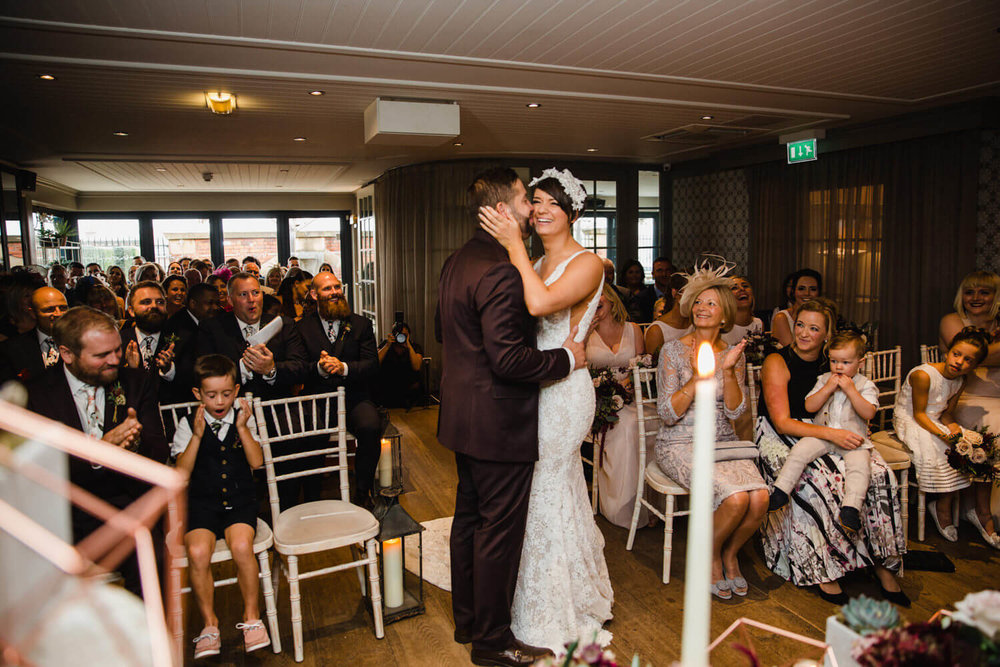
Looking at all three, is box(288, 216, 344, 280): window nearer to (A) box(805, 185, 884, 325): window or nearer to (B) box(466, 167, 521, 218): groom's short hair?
(A) box(805, 185, 884, 325): window

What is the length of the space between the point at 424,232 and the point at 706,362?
7.63 metres

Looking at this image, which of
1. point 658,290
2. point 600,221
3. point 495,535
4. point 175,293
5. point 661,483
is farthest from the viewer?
point 600,221

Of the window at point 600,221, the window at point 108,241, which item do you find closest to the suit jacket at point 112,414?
the window at point 600,221

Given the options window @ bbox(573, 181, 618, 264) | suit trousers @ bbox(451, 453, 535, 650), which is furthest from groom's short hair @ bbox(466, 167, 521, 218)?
window @ bbox(573, 181, 618, 264)

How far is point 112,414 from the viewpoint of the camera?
2.46 m

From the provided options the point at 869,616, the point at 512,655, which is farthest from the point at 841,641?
the point at 512,655

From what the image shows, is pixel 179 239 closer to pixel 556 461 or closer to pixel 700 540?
pixel 556 461

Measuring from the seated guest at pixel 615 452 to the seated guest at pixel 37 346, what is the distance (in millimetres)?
3020

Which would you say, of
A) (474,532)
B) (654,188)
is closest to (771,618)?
(474,532)

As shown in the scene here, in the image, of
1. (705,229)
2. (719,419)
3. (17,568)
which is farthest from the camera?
(705,229)

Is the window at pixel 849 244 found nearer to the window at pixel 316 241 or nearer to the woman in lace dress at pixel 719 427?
the woman in lace dress at pixel 719 427

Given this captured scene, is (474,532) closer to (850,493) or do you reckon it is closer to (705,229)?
(850,493)

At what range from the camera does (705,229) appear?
836 cm

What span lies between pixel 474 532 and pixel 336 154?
5.97m
